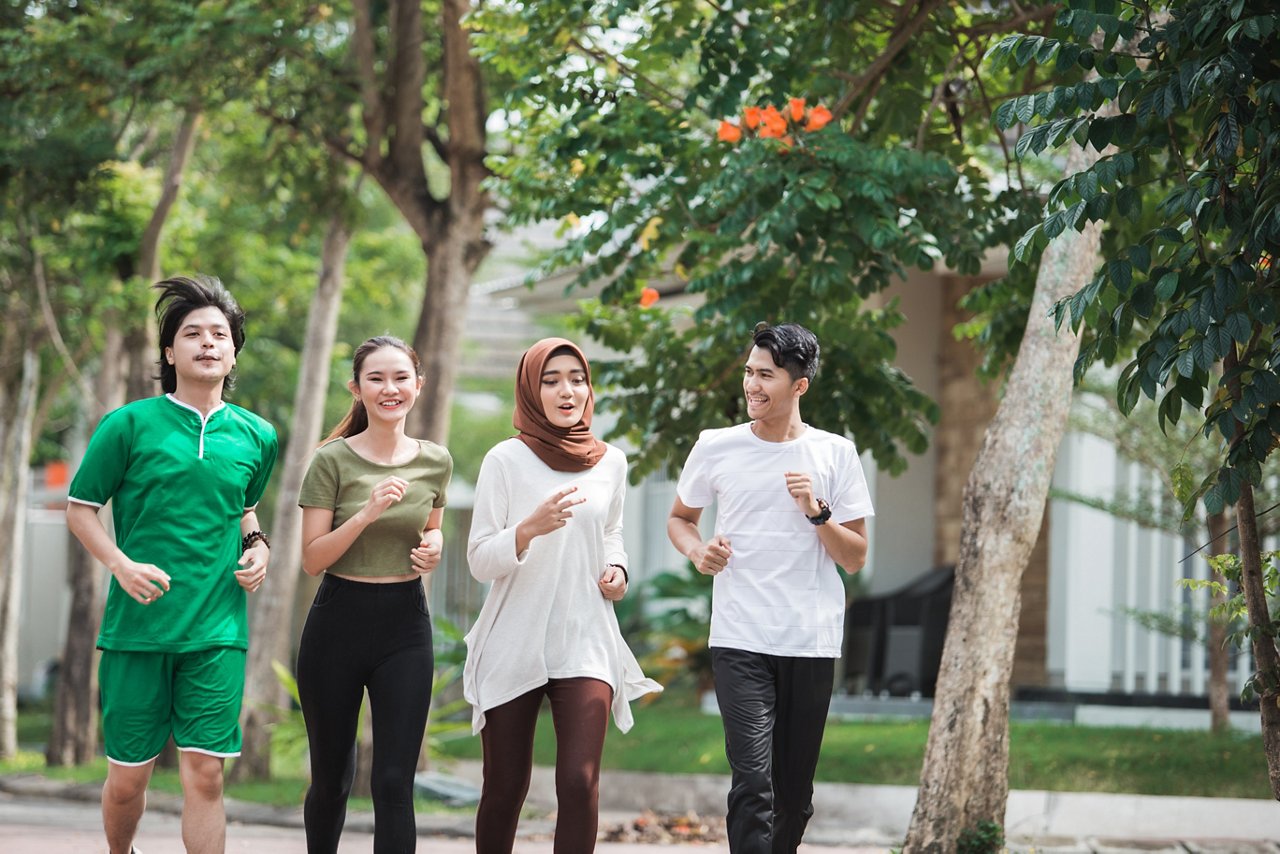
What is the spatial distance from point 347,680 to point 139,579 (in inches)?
31.3

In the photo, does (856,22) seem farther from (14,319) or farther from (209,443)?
(14,319)

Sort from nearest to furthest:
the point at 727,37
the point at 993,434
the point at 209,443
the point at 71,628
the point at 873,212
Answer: the point at 209,443
the point at 993,434
the point at 873,212
the point at 727,37
the point at 71,628

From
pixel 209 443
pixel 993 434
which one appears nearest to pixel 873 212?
pixel 993 434

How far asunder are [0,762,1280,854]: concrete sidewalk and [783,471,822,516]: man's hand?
10.2 ft

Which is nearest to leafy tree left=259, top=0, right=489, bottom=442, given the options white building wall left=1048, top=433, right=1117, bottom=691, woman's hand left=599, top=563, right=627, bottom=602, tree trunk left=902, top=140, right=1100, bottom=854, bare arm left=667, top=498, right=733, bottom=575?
white building wall left=1048, top=433, right=1117, bottom=691

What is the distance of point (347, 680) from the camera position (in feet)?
18.0

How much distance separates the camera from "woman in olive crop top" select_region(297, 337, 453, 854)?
5.42m

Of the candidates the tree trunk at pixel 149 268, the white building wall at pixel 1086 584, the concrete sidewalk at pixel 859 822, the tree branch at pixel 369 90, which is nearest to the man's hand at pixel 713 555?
the concrete sidewalk at pixel 859 822

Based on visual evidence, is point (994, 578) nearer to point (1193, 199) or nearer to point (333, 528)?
point (1193, 199)

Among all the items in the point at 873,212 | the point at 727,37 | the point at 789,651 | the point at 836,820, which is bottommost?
the point at 836,820

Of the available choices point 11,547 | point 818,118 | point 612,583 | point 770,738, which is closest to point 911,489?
point 818,118

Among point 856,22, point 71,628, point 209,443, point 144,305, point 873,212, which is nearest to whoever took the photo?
point 209,443

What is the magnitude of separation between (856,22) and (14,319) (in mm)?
10540

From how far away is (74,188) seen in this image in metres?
14.2
